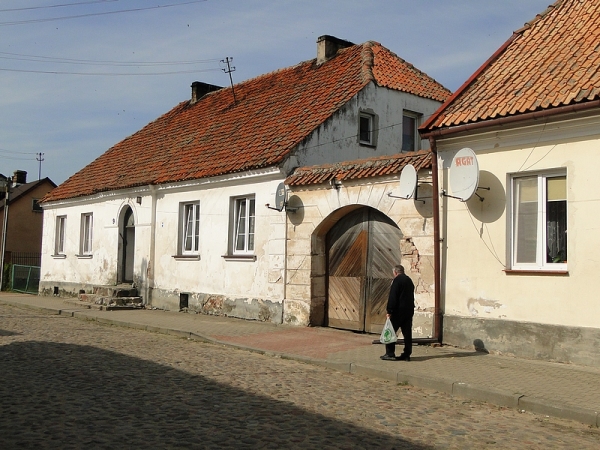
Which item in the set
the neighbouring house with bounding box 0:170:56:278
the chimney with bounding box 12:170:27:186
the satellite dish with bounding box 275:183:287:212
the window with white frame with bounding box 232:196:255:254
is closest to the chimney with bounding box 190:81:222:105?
the window with white frame with bounding box 232:196:255:254

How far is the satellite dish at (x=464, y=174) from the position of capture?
11062mm

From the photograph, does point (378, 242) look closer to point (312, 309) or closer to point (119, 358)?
point (312, 309)

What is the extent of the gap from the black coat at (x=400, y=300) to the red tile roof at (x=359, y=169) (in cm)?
279

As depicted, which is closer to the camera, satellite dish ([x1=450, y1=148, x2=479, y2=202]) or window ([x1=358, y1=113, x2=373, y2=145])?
satellite dish ([x1=450, y1=148, x2=479, y2=202])

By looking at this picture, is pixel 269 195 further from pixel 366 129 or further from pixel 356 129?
pixel 366 129

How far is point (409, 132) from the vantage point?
19.1 meters

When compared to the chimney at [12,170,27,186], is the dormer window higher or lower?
lower

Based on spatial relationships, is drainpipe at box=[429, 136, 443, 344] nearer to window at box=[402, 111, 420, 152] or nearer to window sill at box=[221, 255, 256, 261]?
window sill at box=[221, 255, 256, 261]

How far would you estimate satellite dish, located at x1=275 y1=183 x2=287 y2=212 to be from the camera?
49.8ft

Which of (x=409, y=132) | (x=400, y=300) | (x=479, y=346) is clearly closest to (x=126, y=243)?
(x=409, y=132)

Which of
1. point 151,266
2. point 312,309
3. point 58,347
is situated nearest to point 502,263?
point 312,309

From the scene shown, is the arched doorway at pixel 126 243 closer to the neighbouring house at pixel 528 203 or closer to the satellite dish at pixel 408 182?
the satellite dish at pixel 408 182

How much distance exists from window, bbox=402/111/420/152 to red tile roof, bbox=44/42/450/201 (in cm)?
72

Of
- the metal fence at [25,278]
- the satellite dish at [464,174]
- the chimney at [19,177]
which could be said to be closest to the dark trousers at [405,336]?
the satellite dish at [464,174]
